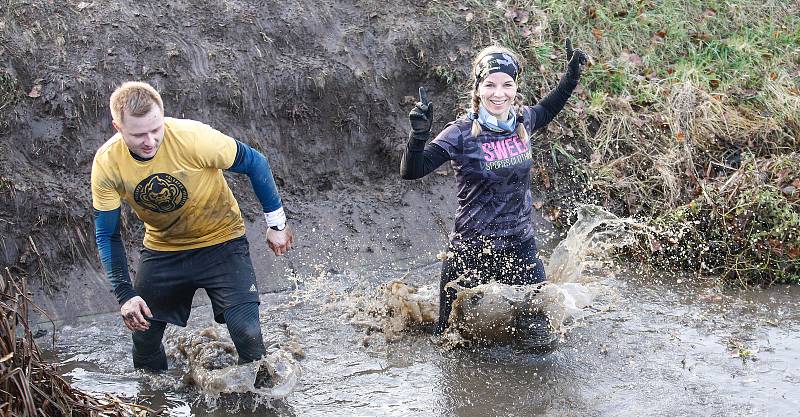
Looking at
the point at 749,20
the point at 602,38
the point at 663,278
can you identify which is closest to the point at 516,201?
the point at 663,278

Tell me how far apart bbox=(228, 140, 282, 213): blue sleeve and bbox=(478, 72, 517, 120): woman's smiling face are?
55.9 inches

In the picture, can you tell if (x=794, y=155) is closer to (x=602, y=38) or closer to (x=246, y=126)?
(x=602, y=38)

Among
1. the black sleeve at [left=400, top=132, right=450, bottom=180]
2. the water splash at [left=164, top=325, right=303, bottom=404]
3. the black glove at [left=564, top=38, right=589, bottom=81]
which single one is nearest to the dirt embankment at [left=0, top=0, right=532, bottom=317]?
the water splash at [left=164, top=325, right=303, bottom=404]

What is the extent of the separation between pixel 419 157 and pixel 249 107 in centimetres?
304

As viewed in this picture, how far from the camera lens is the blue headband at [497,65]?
17.9ft

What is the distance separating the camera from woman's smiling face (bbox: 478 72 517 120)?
17.9ft

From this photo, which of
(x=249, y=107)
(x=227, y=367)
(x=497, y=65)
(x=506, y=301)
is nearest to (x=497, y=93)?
(x=497, y=65)

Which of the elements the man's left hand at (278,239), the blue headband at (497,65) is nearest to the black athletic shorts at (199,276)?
the man's left hand at (278,239)

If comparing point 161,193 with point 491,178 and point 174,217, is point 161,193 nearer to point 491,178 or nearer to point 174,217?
point 174,217

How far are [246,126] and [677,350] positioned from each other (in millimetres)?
4125

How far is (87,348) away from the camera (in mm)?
6047

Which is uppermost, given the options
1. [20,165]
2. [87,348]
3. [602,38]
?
[602,38]

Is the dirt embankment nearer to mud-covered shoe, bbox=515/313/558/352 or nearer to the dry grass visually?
mud-covered shoe, bbox=515/313/558/352

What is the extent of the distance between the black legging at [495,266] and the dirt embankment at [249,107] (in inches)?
81.3
